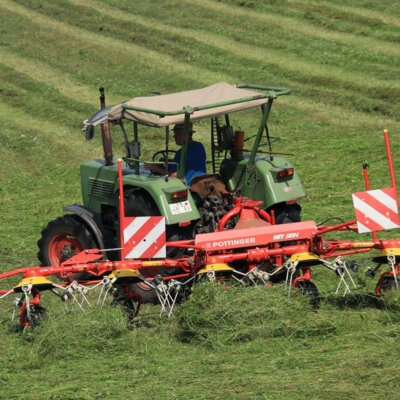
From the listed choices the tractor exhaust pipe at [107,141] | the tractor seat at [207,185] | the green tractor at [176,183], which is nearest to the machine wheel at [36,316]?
the green tractor at [176,183]

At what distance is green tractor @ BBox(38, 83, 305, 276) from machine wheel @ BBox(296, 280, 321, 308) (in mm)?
1444

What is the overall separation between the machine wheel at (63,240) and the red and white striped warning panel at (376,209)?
3.18 meters

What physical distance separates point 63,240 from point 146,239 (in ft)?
7.42

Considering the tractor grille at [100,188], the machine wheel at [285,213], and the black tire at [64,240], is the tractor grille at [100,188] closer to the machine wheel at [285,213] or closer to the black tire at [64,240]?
the black tire at [64,240]

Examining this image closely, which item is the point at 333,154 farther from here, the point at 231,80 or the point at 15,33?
the point at 15,33

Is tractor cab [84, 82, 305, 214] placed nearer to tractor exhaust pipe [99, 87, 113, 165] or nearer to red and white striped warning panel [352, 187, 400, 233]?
tractor exhaust pipe [99, 87, 113, 165]

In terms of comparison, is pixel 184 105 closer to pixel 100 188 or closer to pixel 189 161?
pixel 189 161

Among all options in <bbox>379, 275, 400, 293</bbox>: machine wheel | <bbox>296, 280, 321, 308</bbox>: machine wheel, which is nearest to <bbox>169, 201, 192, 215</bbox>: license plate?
<bbox>296, 280, 321, 308</bbox>: machine wheel

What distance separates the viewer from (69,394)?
5.79m

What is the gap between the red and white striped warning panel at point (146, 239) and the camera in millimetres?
7730

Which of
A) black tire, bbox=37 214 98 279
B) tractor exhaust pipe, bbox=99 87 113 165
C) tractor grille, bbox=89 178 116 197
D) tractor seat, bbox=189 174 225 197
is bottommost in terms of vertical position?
black tire, bbox=37 214 98 279

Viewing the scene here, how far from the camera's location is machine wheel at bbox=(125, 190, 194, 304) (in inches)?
329

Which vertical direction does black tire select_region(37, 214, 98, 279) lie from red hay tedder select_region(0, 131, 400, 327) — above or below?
above

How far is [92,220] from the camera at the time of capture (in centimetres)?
930
